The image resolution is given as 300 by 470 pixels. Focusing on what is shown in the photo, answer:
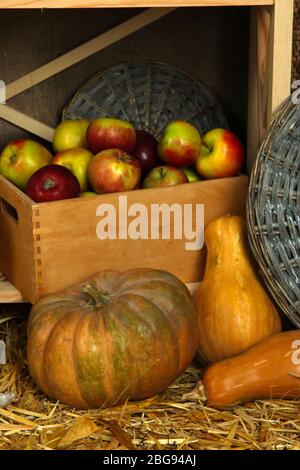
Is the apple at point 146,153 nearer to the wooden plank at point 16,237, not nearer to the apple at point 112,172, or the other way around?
the apple at point 112,172

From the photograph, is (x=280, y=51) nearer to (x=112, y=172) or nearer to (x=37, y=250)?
(x=112, y=172)

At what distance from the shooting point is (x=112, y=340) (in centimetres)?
149

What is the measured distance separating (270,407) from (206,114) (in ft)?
2.67

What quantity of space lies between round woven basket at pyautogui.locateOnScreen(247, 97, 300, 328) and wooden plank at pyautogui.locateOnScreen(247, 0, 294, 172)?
56mm

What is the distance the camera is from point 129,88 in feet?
6.81

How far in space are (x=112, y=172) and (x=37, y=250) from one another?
218 millimetres

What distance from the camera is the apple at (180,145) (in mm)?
1811

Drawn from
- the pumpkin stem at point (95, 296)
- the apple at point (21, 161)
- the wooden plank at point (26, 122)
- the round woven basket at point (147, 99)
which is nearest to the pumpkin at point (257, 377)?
the pumpkin stem at point (95, 296)

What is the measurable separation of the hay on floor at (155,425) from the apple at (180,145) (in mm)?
481

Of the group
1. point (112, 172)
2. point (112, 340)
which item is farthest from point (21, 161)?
point (112, 340)

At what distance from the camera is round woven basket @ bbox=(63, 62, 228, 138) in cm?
207

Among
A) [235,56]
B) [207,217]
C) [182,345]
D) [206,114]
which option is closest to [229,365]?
[182,345]

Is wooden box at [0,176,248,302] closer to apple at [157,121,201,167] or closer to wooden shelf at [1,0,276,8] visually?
apple at [157,121,201,167]

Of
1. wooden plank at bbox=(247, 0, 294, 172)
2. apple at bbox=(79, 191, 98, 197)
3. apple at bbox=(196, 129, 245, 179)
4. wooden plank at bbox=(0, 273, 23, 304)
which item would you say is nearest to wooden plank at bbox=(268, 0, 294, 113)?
wooden plank at bbox=(247, 0, 294, 172)
